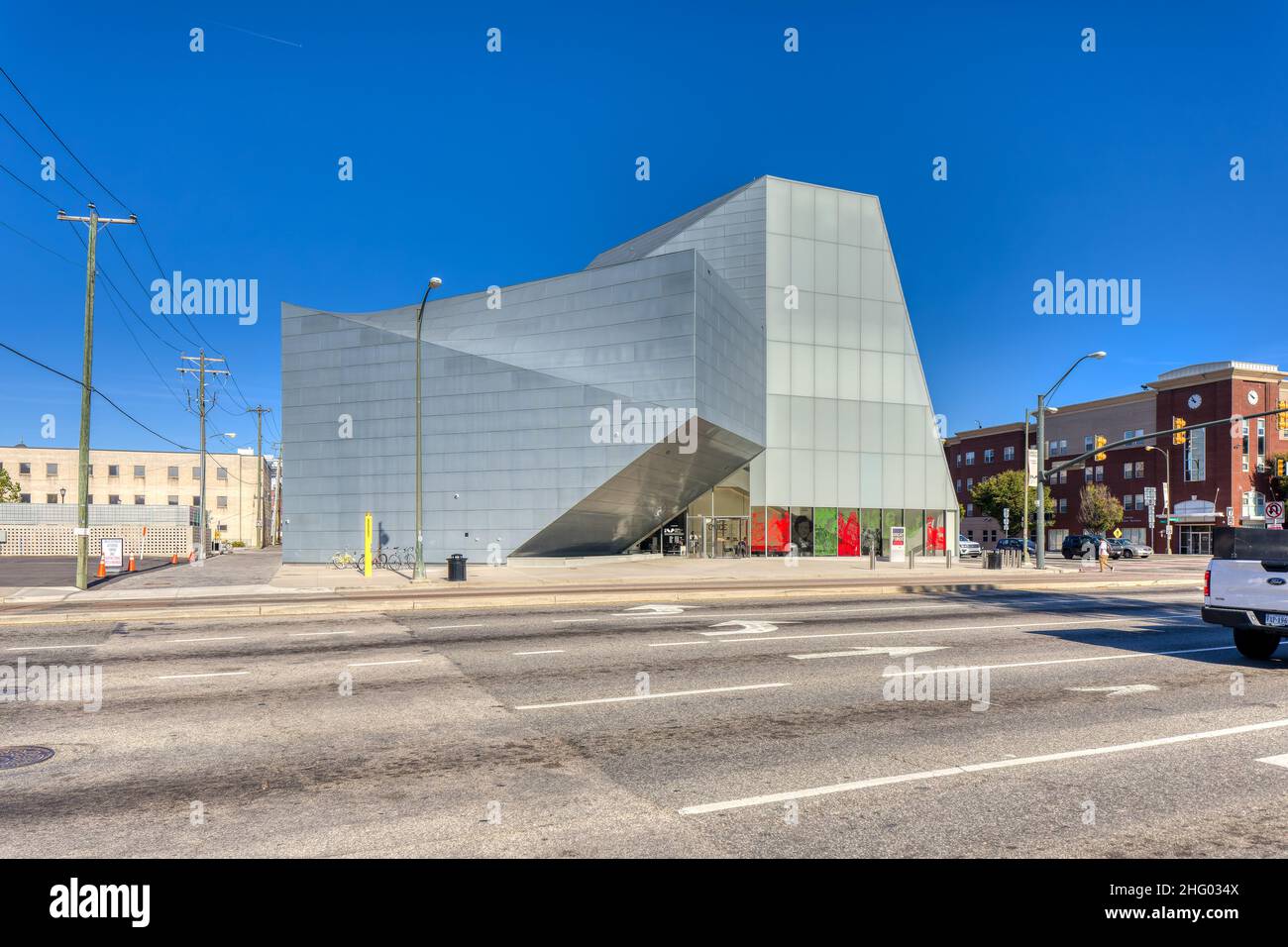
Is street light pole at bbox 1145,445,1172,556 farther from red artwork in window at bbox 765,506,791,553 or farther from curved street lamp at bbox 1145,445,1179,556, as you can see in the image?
red artwork in window at bbox 765,506,791,553

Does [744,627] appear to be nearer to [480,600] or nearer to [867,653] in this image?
[867,653]

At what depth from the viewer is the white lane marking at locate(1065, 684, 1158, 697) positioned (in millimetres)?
9117

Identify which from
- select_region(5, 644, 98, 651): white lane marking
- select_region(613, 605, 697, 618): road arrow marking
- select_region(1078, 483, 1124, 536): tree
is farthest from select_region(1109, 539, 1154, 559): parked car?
select_region(5, 644, 98, 651): white lane marking

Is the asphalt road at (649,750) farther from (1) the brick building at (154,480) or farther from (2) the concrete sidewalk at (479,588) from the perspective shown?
(1) the brick building at (154,480)

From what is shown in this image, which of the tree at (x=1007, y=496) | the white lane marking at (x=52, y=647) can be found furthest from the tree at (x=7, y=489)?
the tree at (x=1007, y=496)

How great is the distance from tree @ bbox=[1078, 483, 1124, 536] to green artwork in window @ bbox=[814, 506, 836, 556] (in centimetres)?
4352

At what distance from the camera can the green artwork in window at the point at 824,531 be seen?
4669cm

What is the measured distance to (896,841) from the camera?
4.67 metres

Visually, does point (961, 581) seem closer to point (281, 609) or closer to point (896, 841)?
point (281, 609)

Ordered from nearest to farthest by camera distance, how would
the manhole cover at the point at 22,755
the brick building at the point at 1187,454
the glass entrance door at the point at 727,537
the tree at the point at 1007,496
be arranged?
1. the manhole cover at the point at 22,755
2. the glass entrance door at the point at 727,537
3. the brick building at the point at 1187,454
4. the tree at the point at 1007,496

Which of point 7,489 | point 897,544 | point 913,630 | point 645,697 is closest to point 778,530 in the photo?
point 897,544

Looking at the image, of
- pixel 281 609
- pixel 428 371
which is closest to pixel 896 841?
pixel 281 609

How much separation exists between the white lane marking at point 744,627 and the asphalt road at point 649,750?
119 cm

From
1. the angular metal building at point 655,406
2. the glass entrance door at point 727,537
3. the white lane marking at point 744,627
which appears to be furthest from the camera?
the glass entrance door at point 727,537
